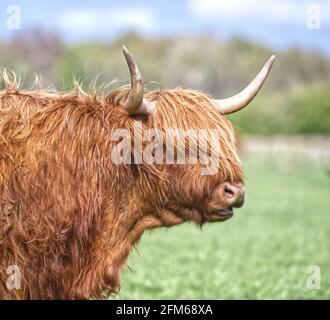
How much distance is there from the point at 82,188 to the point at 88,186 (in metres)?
0.04

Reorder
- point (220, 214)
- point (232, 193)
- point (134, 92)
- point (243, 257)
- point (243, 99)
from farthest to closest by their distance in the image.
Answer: point (243, 257)
point (243, 99)
point (220, 214)
point (232, 193)
point (134, 92)

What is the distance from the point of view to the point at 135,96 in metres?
4.25

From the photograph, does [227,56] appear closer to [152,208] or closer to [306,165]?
[306,165]

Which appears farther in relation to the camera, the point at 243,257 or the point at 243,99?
the point at 243,257

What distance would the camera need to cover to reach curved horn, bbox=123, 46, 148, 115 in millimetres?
4095

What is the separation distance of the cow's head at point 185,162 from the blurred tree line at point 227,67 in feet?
100

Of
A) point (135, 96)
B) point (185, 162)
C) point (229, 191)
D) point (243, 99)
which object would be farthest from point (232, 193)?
point (135, 96)

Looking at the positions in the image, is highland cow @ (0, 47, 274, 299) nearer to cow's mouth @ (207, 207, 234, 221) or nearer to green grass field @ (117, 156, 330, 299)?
cow's mouth @ (207, 207, 234, 221)

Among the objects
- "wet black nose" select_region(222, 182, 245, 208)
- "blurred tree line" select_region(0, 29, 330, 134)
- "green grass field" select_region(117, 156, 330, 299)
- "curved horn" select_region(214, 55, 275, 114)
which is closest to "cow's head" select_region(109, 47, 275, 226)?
"wet black nose" select_region(222, 182, 245, 208)

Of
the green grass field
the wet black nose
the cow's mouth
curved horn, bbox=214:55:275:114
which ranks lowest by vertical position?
the green grass field

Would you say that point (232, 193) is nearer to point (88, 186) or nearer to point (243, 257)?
point (88, 186)

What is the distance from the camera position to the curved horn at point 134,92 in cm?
410

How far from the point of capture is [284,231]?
537 inches
